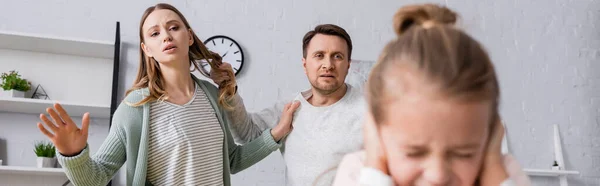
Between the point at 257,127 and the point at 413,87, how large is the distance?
1.49 m

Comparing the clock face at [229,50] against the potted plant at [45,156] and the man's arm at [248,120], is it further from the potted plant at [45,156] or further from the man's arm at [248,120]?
the man's arm at [248,120]

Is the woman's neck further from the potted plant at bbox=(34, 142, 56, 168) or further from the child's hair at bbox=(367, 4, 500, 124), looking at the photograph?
the potted plant at bbox=(34, 142, 56, 168)

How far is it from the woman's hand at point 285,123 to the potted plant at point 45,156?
4.64 ft

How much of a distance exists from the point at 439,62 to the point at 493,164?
0.47 feet

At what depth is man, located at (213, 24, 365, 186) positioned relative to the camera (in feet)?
6.21

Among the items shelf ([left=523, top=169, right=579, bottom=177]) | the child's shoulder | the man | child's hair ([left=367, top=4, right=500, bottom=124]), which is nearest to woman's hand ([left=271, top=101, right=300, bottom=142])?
the man

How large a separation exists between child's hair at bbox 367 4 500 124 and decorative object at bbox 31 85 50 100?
9.08 feet

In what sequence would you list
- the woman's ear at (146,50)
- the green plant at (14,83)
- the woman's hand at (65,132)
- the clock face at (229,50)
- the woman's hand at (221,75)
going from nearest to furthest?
the woman's hand at (65,132) < the woman's ear at (146,50) < the woman's hand at (221,75) < the green plant at (14,83) < the clock face at (229,50)

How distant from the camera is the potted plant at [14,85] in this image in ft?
9.41

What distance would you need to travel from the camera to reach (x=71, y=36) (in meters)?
3.15

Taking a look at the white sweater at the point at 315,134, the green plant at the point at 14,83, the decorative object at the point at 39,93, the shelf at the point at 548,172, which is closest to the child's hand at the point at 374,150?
the white sweater at the point at 315,134

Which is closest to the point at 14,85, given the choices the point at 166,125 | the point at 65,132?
the point at 166,125

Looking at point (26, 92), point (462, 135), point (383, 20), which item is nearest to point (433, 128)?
point (462, 135)

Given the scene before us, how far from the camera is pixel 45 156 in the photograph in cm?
285
